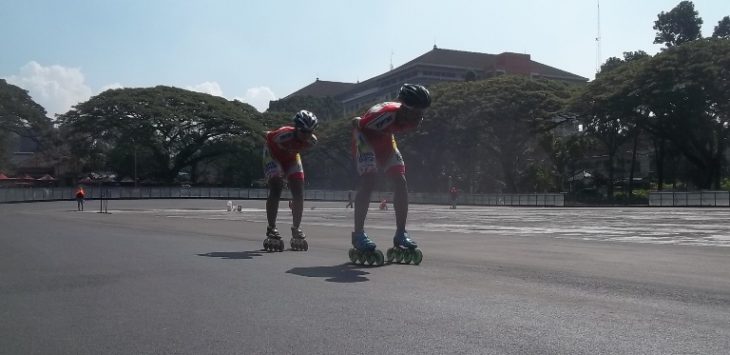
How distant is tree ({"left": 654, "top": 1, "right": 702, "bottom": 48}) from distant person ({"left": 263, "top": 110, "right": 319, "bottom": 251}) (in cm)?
6702

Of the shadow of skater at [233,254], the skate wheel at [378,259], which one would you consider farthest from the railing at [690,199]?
the skate wheel at [378,259]

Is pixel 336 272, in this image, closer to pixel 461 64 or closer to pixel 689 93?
pixel 689 93

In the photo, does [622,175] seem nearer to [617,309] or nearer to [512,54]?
[512,54]

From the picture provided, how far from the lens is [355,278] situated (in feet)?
25.3

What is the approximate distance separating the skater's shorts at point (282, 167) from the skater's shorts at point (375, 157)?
108 inches

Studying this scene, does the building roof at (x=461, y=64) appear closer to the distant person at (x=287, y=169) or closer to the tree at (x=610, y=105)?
the tree at (x=610, y=105)

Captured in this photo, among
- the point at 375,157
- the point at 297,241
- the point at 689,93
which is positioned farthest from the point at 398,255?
the point at 689,93

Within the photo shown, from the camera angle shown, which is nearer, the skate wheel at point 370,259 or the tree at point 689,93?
the skate wheel at point 370,259

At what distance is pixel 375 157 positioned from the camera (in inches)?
370

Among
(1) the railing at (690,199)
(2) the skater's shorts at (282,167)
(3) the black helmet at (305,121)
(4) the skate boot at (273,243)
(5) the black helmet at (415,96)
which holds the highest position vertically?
(5) the black helmet at (415,96)

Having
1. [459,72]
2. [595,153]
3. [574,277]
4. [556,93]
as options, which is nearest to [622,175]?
[595,153]

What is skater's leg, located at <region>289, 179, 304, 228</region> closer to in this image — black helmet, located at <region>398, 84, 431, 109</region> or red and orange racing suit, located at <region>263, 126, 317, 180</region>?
red and orange racing suit, located at <region>263, 126, 317, 180</region>

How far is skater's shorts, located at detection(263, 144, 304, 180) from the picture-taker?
39.2 ft

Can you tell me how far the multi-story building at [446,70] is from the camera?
106500 millimetres
